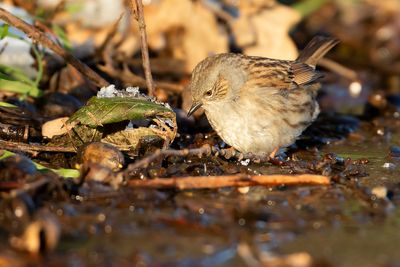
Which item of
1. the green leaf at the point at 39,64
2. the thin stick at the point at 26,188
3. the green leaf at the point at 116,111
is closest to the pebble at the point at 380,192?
the green leaf at the point at 116,111

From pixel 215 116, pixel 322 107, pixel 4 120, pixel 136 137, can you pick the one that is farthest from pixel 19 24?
pixel 322 107

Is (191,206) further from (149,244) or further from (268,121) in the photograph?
(268,121)

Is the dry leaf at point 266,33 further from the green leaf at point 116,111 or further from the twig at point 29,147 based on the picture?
the twig at point 29,147

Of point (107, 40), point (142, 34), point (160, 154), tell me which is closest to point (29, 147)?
point (160, 154)

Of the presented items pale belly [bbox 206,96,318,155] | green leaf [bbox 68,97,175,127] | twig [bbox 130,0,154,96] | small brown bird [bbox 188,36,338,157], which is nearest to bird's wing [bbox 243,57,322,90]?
small brown bird [bbox 188,36,338,157]

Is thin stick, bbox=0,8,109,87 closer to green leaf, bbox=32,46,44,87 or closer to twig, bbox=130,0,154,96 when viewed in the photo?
green leaf, bbox=32,46,44,87
